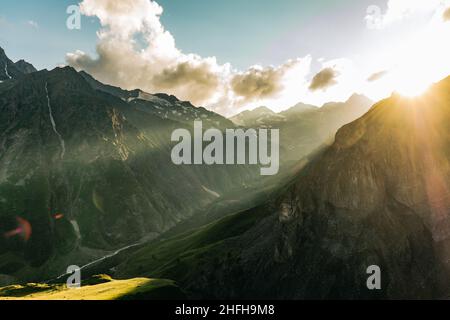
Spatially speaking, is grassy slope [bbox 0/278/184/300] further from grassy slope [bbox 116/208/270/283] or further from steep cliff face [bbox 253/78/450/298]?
steep cliff face [bbox 253/78/450/298]

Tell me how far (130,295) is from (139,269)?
7141 cm

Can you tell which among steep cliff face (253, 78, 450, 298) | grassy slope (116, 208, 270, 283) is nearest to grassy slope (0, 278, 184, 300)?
grassy slope (116, 208, 270, 283)

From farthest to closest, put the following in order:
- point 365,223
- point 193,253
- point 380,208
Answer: point 193,253 < point 380,208 < point 365,223

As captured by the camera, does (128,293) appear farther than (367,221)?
Yes

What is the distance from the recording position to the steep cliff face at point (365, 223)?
96062 mm

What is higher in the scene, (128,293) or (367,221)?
(367,221)

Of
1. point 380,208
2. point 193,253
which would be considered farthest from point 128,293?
point 380,208

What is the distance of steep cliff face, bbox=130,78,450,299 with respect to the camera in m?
96.1

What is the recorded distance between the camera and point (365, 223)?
107m

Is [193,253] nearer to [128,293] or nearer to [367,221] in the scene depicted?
[128,293]

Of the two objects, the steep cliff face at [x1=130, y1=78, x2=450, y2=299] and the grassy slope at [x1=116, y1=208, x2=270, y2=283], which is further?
the grassy slope at [x1=116, y1=208, x2=270, y2=283]
